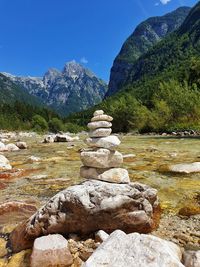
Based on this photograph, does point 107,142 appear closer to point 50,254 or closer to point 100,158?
point 100,158

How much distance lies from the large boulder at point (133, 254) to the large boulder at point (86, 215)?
1.27 m

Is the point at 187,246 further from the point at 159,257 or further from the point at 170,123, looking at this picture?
the point at 170,123

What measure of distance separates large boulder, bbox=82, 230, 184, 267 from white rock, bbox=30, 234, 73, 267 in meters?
0.83

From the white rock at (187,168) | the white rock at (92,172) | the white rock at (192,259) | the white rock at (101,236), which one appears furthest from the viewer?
the white rock at (187,168)

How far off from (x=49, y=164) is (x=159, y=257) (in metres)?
10.0

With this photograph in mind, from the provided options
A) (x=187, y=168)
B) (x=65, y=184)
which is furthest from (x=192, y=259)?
(x=187, y=168)

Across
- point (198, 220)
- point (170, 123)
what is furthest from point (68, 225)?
point (170, 123)

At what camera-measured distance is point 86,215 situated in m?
5.21

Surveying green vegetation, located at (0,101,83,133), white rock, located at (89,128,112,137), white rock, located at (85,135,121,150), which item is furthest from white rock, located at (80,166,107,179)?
green vegetation, located at (0,101,83,133)

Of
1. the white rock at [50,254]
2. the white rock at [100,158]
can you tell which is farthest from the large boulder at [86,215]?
the white rock at [100,158]

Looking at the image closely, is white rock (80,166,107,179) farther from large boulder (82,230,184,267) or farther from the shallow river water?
large boulder (82,230,184,267)

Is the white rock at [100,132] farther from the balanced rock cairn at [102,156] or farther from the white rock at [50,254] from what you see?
the white rock at [50,254]

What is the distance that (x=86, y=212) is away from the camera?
520 centimetres

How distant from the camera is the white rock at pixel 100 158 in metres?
7.55
